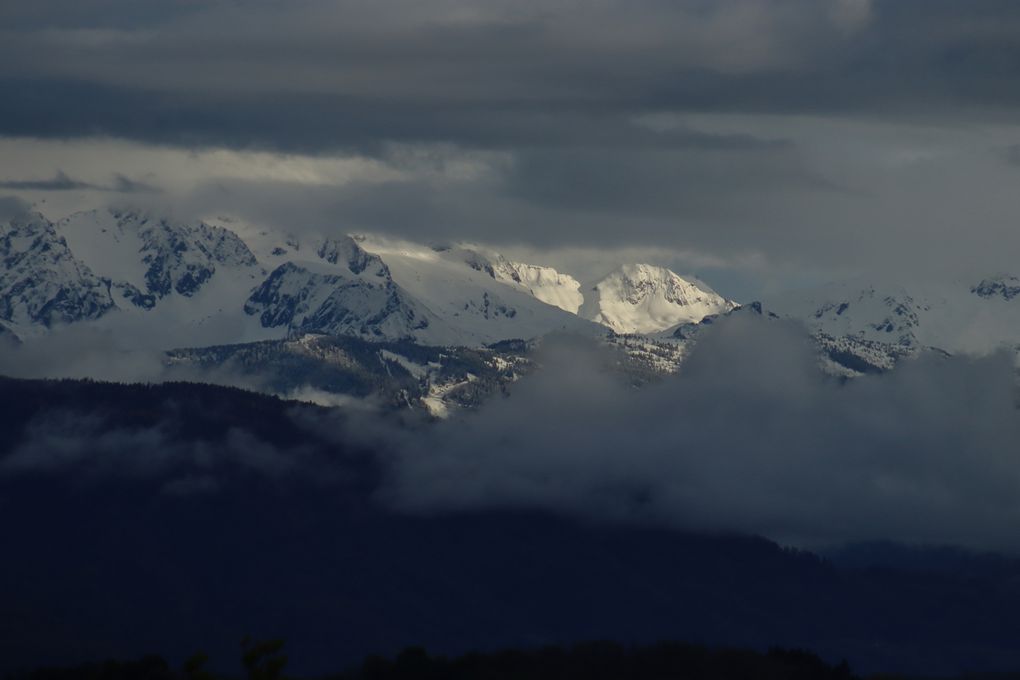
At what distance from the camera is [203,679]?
620 feet

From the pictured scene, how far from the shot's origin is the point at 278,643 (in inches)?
7530

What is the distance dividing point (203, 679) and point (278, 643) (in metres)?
6.20
